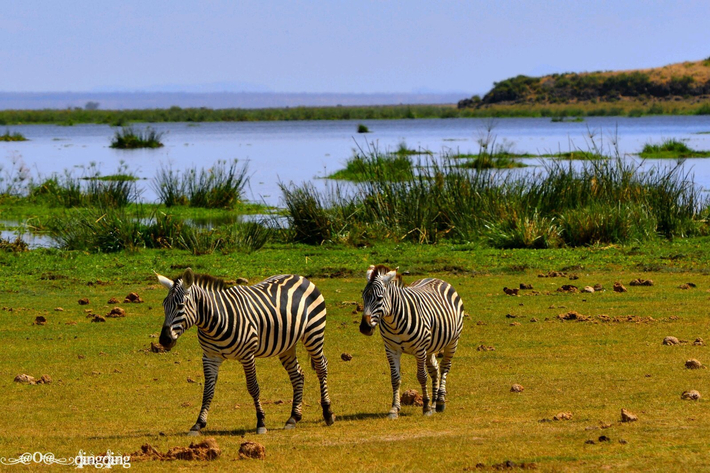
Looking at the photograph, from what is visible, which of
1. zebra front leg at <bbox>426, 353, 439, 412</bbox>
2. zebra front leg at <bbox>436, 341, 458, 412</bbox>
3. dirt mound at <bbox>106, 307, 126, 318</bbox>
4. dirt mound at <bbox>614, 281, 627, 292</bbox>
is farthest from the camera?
dirt mound at <bbox>614, 281, 627, 292</bbox>

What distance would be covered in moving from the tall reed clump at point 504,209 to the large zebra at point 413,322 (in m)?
10.7

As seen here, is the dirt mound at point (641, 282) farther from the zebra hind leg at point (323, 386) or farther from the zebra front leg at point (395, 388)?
the zebra hind leg at point (323, 386)

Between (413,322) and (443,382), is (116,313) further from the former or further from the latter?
(413,322)

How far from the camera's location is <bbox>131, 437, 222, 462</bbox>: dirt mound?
6.16m

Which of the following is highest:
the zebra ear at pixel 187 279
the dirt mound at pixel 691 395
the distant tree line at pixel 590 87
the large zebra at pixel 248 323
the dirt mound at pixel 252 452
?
the distant tree line at pixel 590 87

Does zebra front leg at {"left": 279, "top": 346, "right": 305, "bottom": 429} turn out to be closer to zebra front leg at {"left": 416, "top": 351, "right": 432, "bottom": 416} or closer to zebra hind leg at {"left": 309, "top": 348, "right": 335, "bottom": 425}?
zebra hind leg at {"left": 309, "top": 348, "right": 335, "bottom": 425}

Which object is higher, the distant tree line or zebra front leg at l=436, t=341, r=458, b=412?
the distant tree line

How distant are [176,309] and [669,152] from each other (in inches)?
1433

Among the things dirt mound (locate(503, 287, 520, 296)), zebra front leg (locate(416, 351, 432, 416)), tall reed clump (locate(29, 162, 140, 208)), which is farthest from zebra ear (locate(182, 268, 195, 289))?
tall reed clump (locate(29, 162, 140, 208))

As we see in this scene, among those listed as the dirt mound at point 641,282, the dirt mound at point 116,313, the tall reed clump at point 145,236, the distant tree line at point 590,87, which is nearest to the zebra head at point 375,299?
the dirt mound at point 116,313

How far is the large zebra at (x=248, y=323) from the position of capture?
22.0 ft

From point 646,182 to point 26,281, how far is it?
1277 cm

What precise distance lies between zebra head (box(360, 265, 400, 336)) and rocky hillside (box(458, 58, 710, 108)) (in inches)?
4381

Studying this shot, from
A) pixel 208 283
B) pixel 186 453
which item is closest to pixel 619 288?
pixel 208 283
